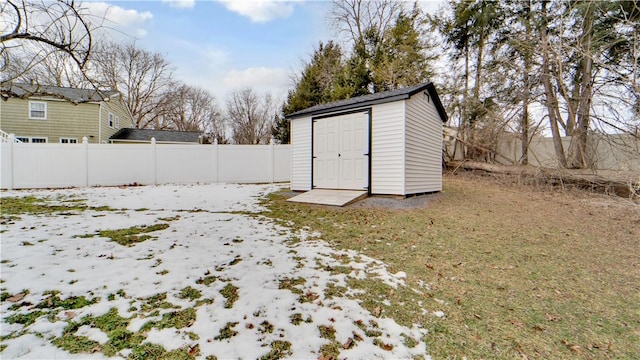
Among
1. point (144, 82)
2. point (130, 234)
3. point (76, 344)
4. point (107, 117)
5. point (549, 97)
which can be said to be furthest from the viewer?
point (144, 82)

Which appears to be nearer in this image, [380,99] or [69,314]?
[69,314]

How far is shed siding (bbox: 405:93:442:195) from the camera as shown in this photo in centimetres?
712

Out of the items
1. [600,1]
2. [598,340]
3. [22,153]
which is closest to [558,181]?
[600,1]

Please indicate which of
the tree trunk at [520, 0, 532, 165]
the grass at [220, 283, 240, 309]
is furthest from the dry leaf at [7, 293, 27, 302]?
the tree trunk at [520, 0, 532, 165]

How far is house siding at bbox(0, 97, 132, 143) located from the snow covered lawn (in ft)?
49.0

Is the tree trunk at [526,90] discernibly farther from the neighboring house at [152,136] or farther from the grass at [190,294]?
the neighboring house at [152,136]

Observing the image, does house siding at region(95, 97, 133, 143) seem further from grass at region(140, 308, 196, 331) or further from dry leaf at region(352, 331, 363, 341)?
dry leaf at region(352, 331, 363, 341)

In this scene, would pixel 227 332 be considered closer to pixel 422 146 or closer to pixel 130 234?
pixel 130 234

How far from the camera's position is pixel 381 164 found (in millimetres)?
7172

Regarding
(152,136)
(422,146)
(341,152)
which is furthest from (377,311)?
(152,136)

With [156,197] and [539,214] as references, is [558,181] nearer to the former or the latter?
[539,214]

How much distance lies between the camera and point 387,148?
7.08m

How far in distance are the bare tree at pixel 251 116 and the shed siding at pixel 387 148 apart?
828 inches

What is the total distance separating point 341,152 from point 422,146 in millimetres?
2287
